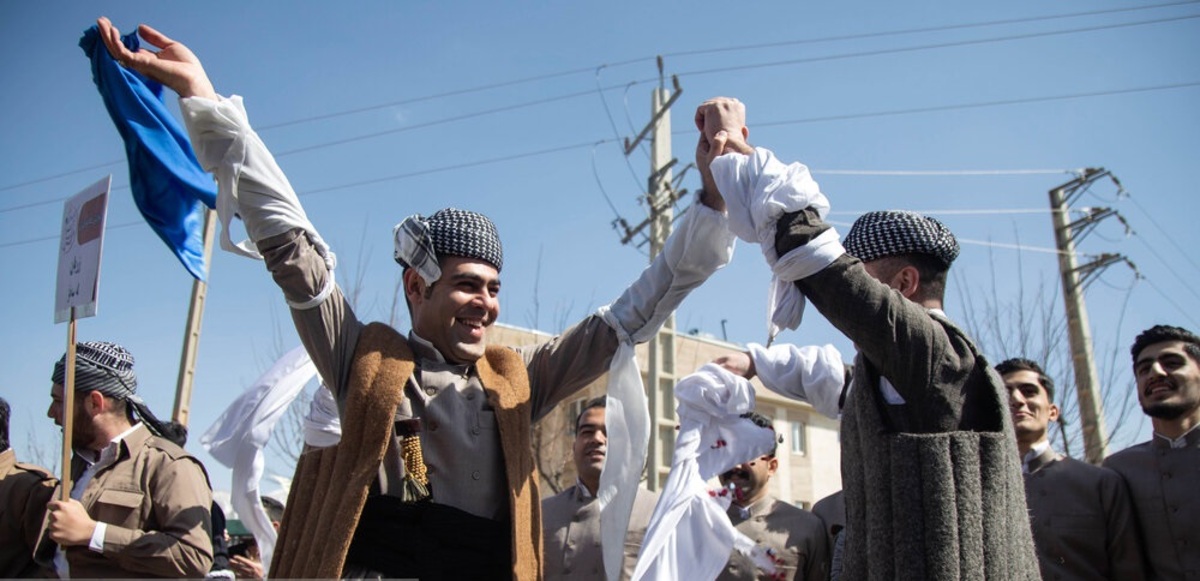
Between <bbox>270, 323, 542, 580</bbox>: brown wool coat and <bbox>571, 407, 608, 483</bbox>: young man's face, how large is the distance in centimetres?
230

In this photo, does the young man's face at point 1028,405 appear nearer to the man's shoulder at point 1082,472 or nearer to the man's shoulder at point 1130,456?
the man's shoulder at point 1082,472

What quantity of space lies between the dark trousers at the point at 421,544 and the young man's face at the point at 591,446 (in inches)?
97.0

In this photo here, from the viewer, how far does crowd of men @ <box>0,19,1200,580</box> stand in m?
2.39

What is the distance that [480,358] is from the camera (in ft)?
10.3

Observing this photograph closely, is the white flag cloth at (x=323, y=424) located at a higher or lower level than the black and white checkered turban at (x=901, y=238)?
lower

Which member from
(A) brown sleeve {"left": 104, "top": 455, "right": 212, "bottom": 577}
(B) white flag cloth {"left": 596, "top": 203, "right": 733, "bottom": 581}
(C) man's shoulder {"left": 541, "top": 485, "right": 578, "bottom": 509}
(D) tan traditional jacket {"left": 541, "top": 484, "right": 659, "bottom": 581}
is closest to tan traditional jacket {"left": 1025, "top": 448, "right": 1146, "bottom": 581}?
(D) tan traditional jacket {"left": 541, "top": 484, "right": 659, "bottom": 581}

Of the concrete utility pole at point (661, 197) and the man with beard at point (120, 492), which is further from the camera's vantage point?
the concrete utility pole at point (661, 197)

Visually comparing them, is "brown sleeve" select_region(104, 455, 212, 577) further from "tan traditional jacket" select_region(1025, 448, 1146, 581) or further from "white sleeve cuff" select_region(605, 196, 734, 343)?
"tan traditional jacket" select_region(1025, 448, 1146, 581)

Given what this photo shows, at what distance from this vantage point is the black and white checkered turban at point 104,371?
448 centimetres

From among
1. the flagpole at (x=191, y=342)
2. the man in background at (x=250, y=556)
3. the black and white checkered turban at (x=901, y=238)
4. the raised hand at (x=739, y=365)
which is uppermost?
the flagpole at (x=191, y=342)

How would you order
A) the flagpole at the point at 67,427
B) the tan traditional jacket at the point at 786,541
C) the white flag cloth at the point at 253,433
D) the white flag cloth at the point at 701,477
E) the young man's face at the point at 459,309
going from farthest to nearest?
1. the tan traditional jacket at the point at 786,541
2. the white flag cloth at the point at 701,477
3. the flagpole at the point at 67,427
4. the white flag cloth at the point at 253,433
5. the young man's face at the point at 459,309

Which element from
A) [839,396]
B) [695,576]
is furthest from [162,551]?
[839,396]

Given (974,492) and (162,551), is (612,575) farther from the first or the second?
(162,551)

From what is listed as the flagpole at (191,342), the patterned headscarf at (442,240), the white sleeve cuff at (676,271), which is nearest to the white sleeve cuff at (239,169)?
the patterned headscarf at (442,240)
